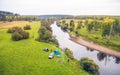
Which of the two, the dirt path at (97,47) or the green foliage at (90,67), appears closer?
the green foliage at (90,67)

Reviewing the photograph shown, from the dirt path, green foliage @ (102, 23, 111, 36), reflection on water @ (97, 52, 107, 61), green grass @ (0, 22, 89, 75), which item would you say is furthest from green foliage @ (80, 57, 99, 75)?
green foliage @ (102, 23, 111, 36)

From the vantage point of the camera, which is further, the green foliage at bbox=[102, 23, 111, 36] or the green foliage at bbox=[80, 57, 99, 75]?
the green foliage at bbox=[102, 23, 111, 36]

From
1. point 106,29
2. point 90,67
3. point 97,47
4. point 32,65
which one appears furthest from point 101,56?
point 32,65

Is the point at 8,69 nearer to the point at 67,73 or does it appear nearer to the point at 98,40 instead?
the point at 67,73

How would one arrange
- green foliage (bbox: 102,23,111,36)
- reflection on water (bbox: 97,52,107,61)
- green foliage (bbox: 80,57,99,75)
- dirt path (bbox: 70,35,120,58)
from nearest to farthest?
green foliage (bbox: 80,57,99,75) → reflection on water (bbox: 97,52,107,61) → dirt path (bbox: 70,35,120,58) → green foliage (bbox: 102,23,111,36)

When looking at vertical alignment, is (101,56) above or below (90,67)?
below

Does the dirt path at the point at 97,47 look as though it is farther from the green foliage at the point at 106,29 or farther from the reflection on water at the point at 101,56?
the green foliage at the point at 106,29

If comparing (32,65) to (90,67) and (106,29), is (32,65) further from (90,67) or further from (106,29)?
(106,29)

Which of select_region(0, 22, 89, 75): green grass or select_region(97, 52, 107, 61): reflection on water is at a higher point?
select_region(0, 22, 89, 75): green grass

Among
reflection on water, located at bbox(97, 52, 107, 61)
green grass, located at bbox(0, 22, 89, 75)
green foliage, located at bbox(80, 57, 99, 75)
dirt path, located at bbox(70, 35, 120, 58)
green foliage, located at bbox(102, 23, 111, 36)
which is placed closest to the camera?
green grass, located at bbox(0, 22, 89, 75)

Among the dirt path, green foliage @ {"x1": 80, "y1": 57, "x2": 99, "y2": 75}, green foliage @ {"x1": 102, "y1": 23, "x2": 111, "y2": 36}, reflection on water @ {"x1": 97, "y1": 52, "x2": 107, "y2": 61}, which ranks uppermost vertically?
green foliage @ {"x1": 102, "y1": 23, "x2": 111, "y2": 36}

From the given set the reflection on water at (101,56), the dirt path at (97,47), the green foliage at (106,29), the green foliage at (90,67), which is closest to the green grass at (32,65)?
the green foliage at (90,67)

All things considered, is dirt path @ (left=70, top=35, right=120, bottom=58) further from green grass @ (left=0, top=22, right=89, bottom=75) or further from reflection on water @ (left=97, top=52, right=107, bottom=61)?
green grass @ (left=0, top=22, right=89, bottom=75)
